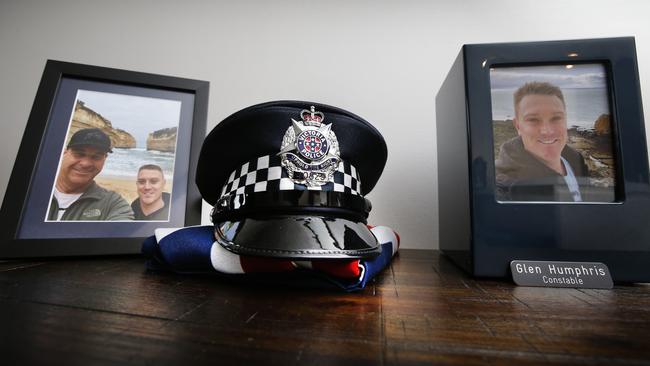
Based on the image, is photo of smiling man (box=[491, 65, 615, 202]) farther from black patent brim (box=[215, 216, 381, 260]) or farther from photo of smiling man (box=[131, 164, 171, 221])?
photo of smiling man (box=[131, 164, 171, 221])

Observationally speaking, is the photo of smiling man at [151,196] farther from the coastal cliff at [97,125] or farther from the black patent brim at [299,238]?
the black patent brim at [299,238]

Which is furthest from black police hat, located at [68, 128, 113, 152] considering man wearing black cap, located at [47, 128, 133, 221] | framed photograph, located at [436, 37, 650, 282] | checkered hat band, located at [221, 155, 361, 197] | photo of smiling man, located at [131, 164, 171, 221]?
framed photograph, located at [436, 37, 650, 282]

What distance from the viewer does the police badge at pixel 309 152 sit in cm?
44

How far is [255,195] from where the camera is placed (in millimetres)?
433

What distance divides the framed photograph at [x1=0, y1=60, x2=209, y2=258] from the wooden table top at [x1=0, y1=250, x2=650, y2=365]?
0.17 m

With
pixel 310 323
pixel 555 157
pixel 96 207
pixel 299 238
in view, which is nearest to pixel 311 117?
pixel 299 238

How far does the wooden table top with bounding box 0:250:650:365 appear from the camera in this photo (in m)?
0.20

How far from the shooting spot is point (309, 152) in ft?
1.43

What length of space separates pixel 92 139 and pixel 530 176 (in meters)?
0.95

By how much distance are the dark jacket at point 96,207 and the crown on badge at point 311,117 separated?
1.62ft

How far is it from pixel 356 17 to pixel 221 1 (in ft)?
1.57

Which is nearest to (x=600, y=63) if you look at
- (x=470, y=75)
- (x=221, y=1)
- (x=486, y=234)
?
(x=470, y=75)

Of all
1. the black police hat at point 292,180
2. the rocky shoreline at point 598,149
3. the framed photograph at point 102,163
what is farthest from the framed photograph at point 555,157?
the framed photograph at point 102,163

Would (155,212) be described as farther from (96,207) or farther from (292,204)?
Answer: (292,204)
